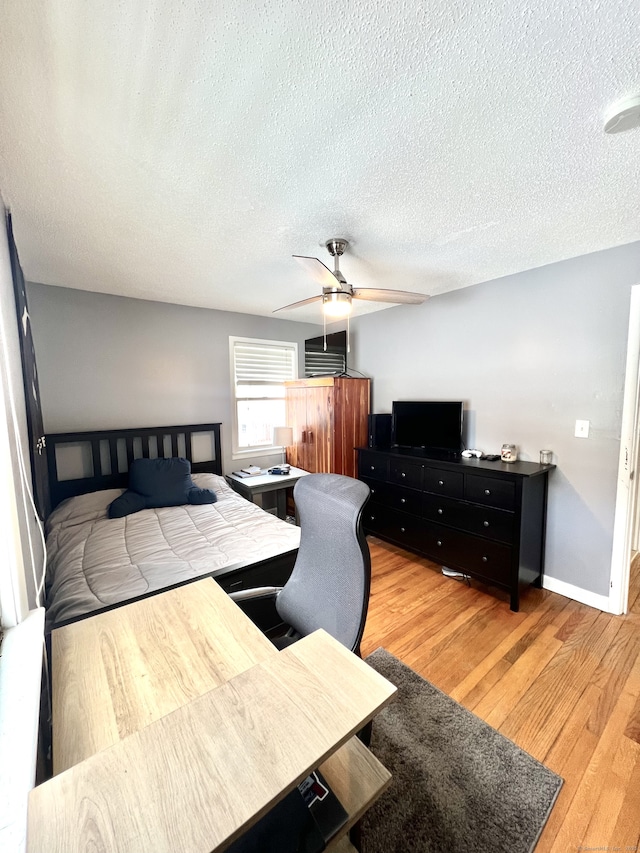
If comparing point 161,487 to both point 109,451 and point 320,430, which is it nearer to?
point 109,451

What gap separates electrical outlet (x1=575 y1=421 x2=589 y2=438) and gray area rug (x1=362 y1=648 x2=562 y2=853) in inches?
74.6

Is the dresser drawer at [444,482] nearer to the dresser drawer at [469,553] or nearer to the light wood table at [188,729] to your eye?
the dresser drawer at [469,553]

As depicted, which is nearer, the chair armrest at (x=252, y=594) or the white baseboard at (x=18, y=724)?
the white baseboard at (x=18, y=724)

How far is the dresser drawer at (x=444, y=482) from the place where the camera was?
8.63 ft

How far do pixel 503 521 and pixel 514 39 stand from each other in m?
2.38

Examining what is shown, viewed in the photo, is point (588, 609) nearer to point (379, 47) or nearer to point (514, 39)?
point (514, 39)

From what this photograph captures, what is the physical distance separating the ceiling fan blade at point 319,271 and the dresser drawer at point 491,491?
5.68 ft

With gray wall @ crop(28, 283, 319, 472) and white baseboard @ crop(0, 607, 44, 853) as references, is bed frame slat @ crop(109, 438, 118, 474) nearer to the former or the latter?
gray wall @ crop(28, 283, 319, 472)

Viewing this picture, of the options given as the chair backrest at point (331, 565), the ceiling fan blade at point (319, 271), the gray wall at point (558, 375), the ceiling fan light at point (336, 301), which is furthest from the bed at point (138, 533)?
the gray wall at point (558, 375)

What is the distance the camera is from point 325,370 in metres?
4.16

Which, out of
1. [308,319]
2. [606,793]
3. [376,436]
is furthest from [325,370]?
[606,793]

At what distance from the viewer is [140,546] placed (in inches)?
82.4

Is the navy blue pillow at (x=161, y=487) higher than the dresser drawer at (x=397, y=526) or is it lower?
higher

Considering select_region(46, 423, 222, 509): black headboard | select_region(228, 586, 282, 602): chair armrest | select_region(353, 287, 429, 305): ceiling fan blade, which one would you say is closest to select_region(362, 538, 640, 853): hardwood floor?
select_region(228, 586, 282, 602): chair armrest
